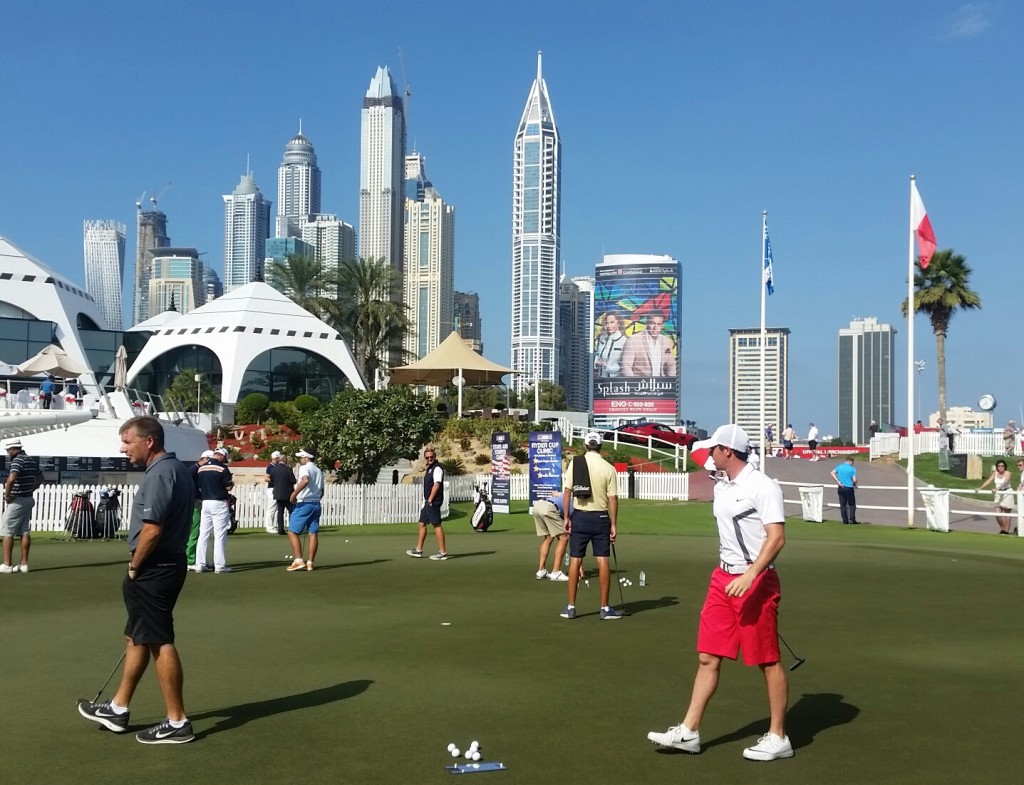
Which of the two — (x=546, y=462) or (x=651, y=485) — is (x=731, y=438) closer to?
(x=546, y=462)

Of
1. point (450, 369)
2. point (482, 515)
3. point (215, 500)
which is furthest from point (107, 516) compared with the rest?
point (450, 369)

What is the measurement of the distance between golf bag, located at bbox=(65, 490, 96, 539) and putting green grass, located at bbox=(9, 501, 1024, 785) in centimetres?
637

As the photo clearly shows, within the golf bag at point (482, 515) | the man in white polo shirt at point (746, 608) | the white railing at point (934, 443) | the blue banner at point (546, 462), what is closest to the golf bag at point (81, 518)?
the golf bag at point (482, 515)

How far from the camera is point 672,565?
16.2m

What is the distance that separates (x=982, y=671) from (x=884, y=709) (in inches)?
65.9

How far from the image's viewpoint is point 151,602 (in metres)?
6.15

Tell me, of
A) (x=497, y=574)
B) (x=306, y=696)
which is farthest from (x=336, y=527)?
(x=306, y=696)

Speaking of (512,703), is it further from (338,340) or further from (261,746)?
(338,340)

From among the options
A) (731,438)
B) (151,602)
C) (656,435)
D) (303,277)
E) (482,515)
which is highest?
(303,277)

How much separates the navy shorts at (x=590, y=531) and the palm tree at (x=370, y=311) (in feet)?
182

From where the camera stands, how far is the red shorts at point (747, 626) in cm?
580

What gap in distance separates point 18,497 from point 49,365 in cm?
2334

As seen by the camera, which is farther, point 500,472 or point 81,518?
point 500,472

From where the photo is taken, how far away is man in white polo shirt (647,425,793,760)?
5.79 meters
